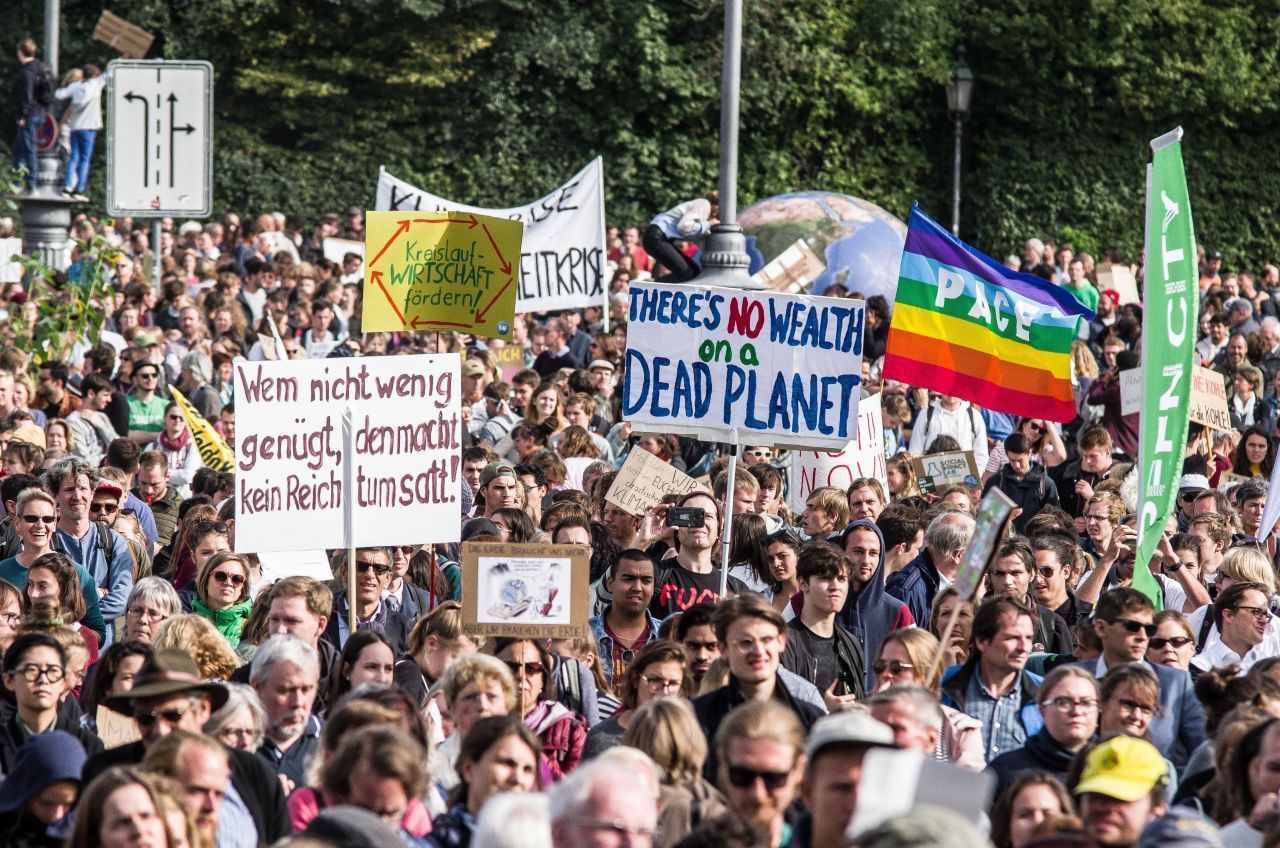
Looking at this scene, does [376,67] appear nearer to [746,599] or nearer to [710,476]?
[710,476]

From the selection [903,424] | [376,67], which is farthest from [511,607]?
[376,67]

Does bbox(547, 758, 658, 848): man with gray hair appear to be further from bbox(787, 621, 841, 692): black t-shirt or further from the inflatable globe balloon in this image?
the inflatable globe balloon

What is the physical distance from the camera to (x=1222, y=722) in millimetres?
6766

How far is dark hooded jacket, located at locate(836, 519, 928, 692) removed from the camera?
9.45 meters

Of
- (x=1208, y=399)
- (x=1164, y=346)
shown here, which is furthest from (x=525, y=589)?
(x=1208, y=399)

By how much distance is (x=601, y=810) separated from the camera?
4.94 m

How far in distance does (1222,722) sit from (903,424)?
9.47 m

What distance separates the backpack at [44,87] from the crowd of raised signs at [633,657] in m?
7.39

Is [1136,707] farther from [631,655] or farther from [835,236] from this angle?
[835,236]

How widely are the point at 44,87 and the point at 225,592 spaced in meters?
14.3

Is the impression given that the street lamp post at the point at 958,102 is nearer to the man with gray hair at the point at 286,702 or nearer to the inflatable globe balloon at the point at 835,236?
the inflatable globe balloon at the point at 835,236

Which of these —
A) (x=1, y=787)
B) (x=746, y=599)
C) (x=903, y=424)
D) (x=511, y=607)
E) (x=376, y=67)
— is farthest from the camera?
(x=376, y=67)

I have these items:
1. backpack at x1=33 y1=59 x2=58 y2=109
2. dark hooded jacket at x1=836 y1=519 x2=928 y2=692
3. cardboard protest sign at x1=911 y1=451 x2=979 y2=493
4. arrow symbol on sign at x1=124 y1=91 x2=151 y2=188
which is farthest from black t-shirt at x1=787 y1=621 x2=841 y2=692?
backpack at x1=33 y1=59 x2=58 y2=109

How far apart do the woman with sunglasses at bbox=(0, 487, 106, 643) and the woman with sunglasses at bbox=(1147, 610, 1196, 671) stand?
4622 millimetres
